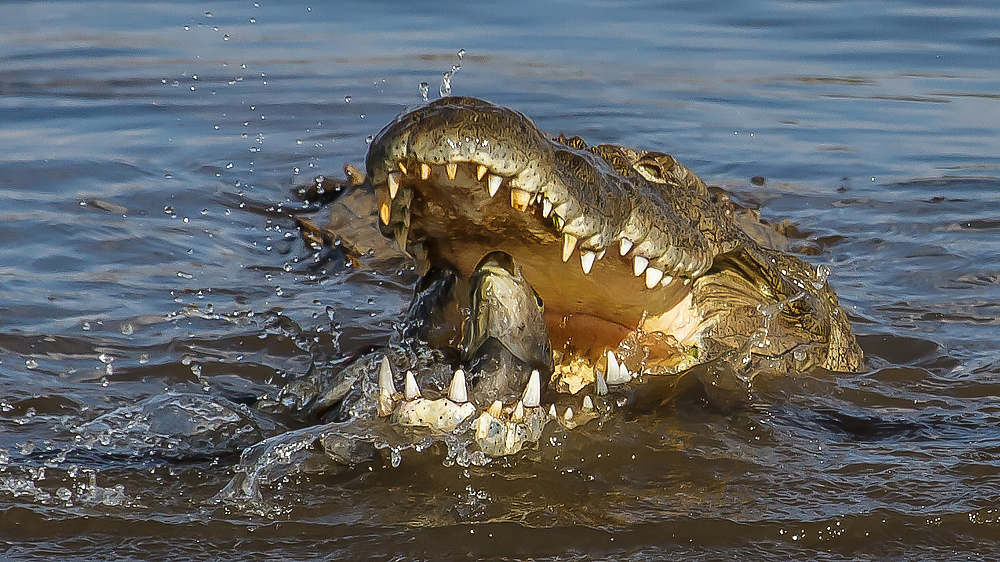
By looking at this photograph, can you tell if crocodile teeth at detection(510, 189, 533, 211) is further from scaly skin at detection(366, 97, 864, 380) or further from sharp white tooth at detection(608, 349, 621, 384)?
Answer: sharp white tooth at detection(608, 349, 621, 384)

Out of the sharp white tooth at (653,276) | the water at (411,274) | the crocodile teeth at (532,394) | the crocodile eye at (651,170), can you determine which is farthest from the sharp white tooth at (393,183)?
the crocodile eye at (651,170)

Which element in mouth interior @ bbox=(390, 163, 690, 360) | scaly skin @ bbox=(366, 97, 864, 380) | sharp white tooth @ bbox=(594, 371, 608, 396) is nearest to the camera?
scaly skin @ bbox=(366, 97, 864, 380)

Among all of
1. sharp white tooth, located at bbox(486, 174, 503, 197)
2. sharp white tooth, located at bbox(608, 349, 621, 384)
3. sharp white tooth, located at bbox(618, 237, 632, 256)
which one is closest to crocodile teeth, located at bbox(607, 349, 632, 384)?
sharp white tooth, located at bbox(608, 349, 621, 384)

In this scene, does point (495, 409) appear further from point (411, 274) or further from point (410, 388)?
point (411, 274)

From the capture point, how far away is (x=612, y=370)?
11.9 feet

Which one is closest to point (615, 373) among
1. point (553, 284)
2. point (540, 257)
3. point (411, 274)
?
point (553, 284)

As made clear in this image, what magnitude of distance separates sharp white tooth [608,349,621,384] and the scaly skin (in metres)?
0.16

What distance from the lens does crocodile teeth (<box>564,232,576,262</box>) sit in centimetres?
314

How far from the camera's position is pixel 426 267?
3629 millimetres

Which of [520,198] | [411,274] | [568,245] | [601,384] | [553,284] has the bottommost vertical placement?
[411,274]

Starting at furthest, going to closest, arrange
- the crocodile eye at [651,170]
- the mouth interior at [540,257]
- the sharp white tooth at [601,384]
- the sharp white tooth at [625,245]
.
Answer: the crocodile eye at [651,170] → the sharp white tooth at [601,384] → the sharp white tooth at [625,245] → the mouth interior at [540,257]

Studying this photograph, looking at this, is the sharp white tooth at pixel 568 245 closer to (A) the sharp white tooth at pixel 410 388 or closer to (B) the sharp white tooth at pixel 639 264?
(B) the sharp white tooth at pixel 639 264

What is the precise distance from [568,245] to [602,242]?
4.1 inches

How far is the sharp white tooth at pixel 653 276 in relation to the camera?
11.5 feet
